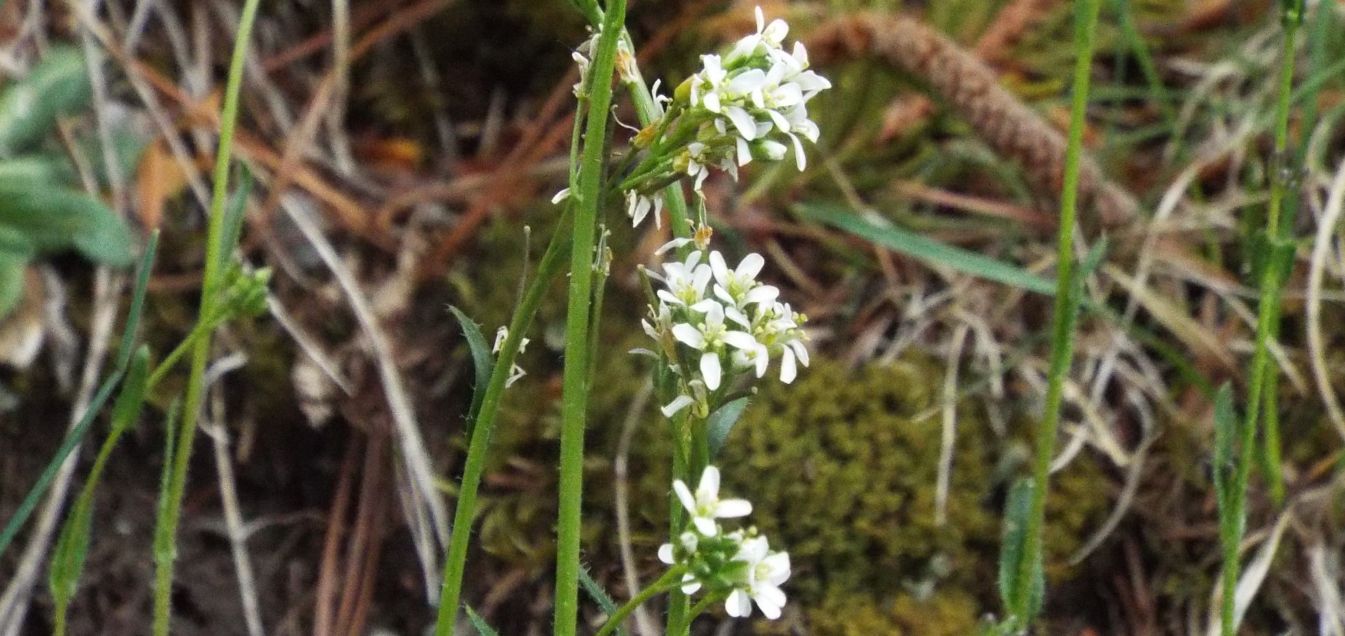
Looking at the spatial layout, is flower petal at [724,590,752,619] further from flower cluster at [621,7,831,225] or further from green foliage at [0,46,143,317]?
green foliage at [0,46,143,317]

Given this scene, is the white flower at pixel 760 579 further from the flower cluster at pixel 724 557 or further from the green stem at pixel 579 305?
the green stem at pixel 579 305

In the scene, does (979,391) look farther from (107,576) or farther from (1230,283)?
(107,576)

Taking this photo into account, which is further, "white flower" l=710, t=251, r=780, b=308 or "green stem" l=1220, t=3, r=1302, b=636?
"green stem" l=1220, t=3, r=1302, b=636

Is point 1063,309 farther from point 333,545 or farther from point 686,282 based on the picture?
point 333,545

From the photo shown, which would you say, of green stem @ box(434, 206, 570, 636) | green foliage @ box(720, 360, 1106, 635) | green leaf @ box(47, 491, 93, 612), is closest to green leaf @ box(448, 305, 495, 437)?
green stem @ box(434, 206, 570, 636)

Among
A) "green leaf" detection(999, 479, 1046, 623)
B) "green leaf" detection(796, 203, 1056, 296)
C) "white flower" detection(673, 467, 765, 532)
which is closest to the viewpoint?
"white flower" detection(673, 467, 765, 532)

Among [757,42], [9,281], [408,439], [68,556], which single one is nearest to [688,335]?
[757,42]

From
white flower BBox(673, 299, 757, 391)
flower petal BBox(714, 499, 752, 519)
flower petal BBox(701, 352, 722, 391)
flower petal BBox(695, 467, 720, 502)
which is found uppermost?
white flower BBox(673, 299, 757, 391)
